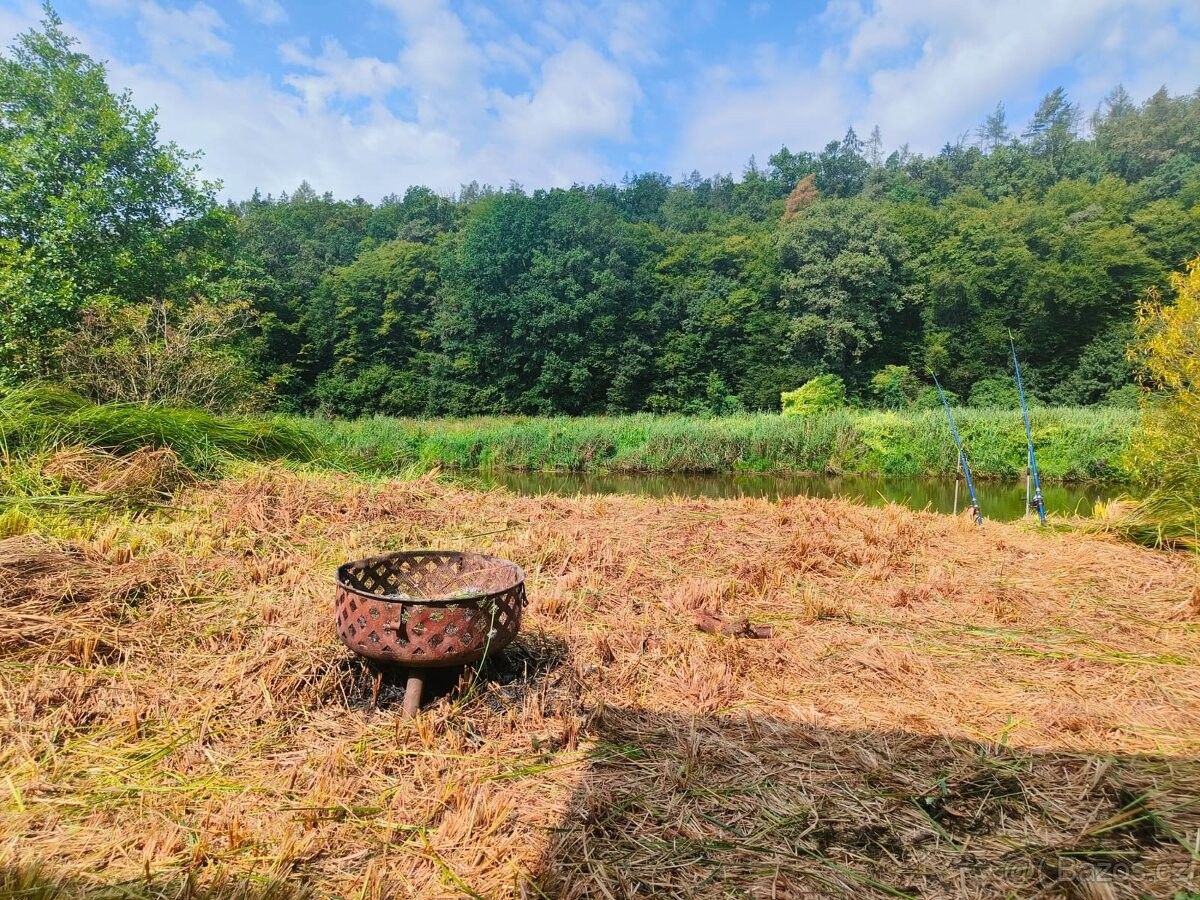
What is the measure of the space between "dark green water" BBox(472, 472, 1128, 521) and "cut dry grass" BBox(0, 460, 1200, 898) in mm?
7658

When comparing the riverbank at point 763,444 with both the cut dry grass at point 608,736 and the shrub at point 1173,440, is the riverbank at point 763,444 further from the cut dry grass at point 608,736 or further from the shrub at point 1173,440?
the cut dry grass at point 608,736

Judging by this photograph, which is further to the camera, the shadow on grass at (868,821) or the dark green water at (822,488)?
the dark green water at (822,488)

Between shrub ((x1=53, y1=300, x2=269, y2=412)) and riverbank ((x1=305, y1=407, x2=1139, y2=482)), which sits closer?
shrub ((x1=53, y1=300, x2=269, y2=412))

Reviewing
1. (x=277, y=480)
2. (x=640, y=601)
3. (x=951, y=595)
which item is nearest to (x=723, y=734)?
(x=640, y=601)

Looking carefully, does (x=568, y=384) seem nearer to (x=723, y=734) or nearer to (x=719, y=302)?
(x=719, y=302)

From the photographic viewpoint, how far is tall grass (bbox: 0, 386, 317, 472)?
4285 millimetres

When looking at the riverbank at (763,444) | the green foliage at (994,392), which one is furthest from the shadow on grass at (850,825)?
the green foliage at (994,392)

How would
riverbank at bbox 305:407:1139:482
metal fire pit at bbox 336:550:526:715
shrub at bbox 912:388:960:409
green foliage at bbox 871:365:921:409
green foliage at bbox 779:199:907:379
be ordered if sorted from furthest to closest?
1. green foliage at bbox 779:199:907:379
2. green foliage at bbox 871:365:921:409
3. shrub at bbox 912:388:960:409
4. riverbank at bbox 305:407:1139:482
5. metal fire pit at bbox 336:550:526:715

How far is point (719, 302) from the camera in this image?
30938 mm

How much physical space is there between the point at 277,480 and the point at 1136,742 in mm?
4937

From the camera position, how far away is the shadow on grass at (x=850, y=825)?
1470 mm

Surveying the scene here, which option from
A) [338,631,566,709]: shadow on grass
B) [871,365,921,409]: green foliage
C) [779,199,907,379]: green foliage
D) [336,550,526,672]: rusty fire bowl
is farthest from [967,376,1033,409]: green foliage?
[336,550,526,672]: rusty fire bowl

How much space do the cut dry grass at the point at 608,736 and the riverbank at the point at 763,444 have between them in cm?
1237

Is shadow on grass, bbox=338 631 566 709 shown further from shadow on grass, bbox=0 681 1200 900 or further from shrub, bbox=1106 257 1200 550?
shrub, bbox=1106 257 1200 550
